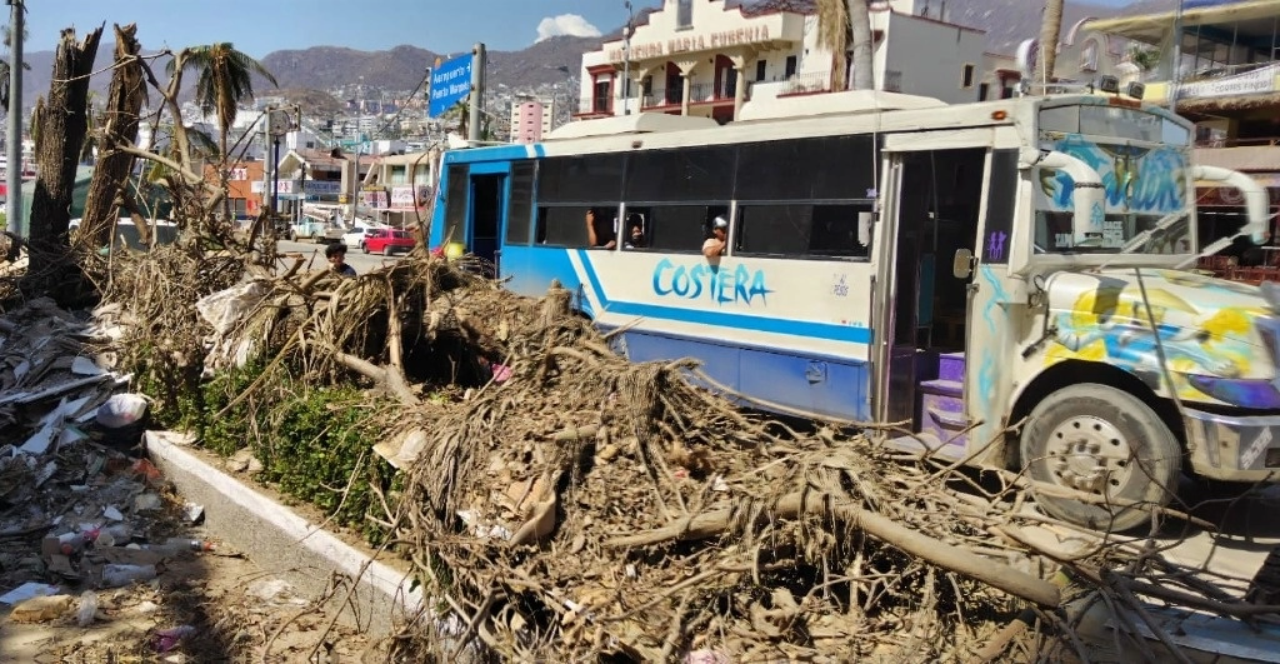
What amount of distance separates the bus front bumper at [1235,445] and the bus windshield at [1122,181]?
5.17 feet

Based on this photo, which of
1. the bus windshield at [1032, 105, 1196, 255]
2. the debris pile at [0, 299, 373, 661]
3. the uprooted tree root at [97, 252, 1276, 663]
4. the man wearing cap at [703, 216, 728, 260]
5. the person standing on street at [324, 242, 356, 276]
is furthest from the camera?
the man wearing cap at [703, 216, 728, 260]

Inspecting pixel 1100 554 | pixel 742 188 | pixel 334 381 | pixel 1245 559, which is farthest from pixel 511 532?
pixel 742 188

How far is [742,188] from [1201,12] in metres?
33.8

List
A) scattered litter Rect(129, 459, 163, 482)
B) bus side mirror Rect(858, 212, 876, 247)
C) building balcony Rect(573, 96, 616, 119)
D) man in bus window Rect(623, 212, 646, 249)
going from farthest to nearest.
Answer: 1. building balcony Rect(573, 96, 616, 119)
2. man in bus window Rect(623, 212, 646, 249)
3. scattered litter Rect(129, 459, 163, 482)
4. bus side mirror Rect(858, 212, 876, 247)

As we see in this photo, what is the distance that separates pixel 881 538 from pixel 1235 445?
3658 mm

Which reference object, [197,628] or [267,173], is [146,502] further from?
[267,173]

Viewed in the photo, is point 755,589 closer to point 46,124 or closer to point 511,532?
point 511,532

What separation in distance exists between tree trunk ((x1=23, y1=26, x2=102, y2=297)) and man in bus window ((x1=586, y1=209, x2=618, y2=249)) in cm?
748

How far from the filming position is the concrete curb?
5430 mm

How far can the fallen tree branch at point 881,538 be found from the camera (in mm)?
3449

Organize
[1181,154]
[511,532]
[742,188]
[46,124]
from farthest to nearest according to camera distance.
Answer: [46,124] → [742,188] → [1181,154] → [511,532]

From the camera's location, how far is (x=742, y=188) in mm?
9406

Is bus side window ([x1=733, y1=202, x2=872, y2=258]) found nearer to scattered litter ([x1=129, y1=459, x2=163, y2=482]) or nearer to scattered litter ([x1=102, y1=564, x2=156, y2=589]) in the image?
scattered litter ([x1=129, y1=459, x2=163, y2=482])

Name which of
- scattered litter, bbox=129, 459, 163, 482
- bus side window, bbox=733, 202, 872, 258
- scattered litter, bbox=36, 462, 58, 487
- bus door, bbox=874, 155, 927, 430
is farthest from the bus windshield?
scattered litter, bbox=36, 462, 58, 487
